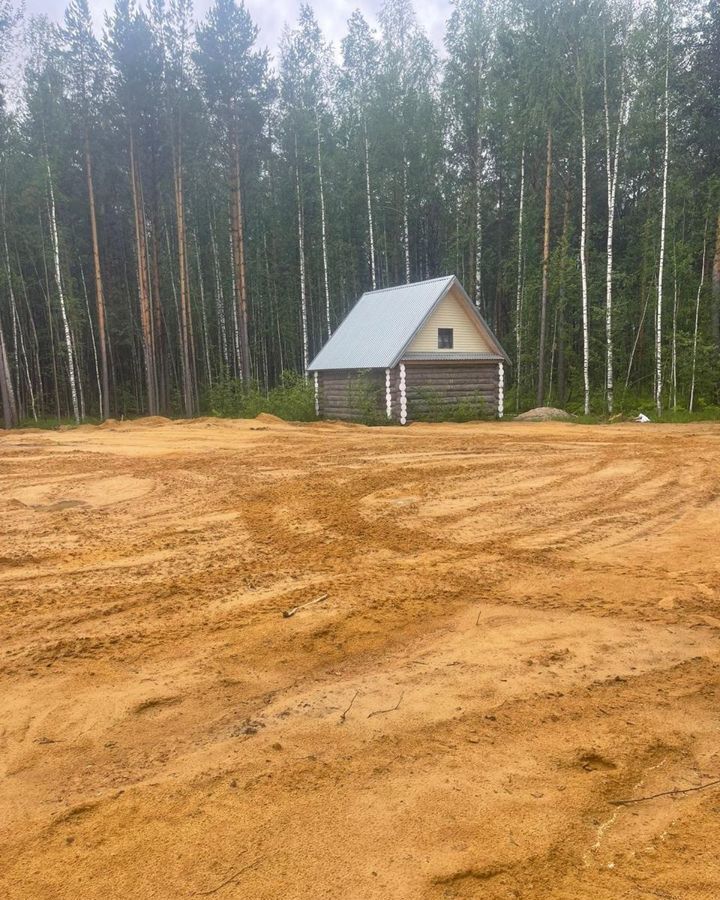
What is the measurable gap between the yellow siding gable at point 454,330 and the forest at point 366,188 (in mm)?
3702

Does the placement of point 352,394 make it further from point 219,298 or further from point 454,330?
point 219,298

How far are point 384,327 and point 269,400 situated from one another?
5.34 metres

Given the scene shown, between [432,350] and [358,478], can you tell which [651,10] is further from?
[358,478]

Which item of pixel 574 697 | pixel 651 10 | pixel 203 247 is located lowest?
pixel 574 697

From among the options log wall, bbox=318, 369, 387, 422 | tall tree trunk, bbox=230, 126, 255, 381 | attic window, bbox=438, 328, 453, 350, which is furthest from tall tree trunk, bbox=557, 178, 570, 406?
tall tree trunk, bbox=230, 126, 255, 381

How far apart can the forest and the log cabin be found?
6.84ft

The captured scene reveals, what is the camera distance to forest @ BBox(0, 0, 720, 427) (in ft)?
71.5

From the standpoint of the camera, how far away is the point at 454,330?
846 inches

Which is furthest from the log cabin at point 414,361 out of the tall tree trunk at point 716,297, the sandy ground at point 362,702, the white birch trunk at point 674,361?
the sandy ground at point 362,702

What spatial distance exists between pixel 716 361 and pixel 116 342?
93.8 feet

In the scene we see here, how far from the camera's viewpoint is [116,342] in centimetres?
3462

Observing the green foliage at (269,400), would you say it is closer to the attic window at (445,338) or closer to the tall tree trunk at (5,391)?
the attic window at (445,338)

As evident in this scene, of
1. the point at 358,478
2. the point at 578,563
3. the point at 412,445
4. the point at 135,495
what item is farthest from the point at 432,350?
the point at 578,563

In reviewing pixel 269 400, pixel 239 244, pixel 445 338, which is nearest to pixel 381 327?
pixel 445 338
